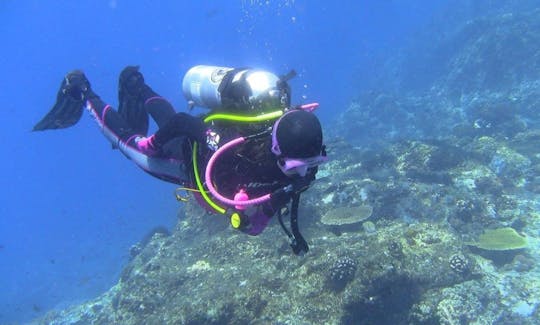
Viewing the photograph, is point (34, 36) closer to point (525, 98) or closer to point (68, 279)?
point (68, 279)

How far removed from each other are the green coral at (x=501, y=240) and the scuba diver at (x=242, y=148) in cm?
829

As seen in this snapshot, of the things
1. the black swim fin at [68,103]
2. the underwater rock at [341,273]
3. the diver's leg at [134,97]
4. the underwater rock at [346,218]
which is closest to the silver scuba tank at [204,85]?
the diver's leg at [134,97]

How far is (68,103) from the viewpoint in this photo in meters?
8.22

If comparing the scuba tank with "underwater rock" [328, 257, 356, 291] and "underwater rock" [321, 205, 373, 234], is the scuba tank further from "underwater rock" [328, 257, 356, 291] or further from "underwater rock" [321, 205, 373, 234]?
"underwater rock" [321, 205, 373, 234]

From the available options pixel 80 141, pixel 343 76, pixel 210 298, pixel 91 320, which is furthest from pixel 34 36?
pixel 210 298

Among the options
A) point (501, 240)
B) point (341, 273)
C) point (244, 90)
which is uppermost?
point (244, 90)

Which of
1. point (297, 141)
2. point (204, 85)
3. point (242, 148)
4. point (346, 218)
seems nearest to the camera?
point (297, 141)

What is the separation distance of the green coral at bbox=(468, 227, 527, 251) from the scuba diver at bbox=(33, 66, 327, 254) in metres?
8.29

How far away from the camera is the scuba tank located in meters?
4.49

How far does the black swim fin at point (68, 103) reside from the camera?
7.86 metres

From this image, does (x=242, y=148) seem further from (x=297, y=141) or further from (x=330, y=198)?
(x=330, y=198)

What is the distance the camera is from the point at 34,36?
460 feet

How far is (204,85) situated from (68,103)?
4211 mm

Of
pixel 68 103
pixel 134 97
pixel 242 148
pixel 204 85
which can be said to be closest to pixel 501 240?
pixel 204 85
